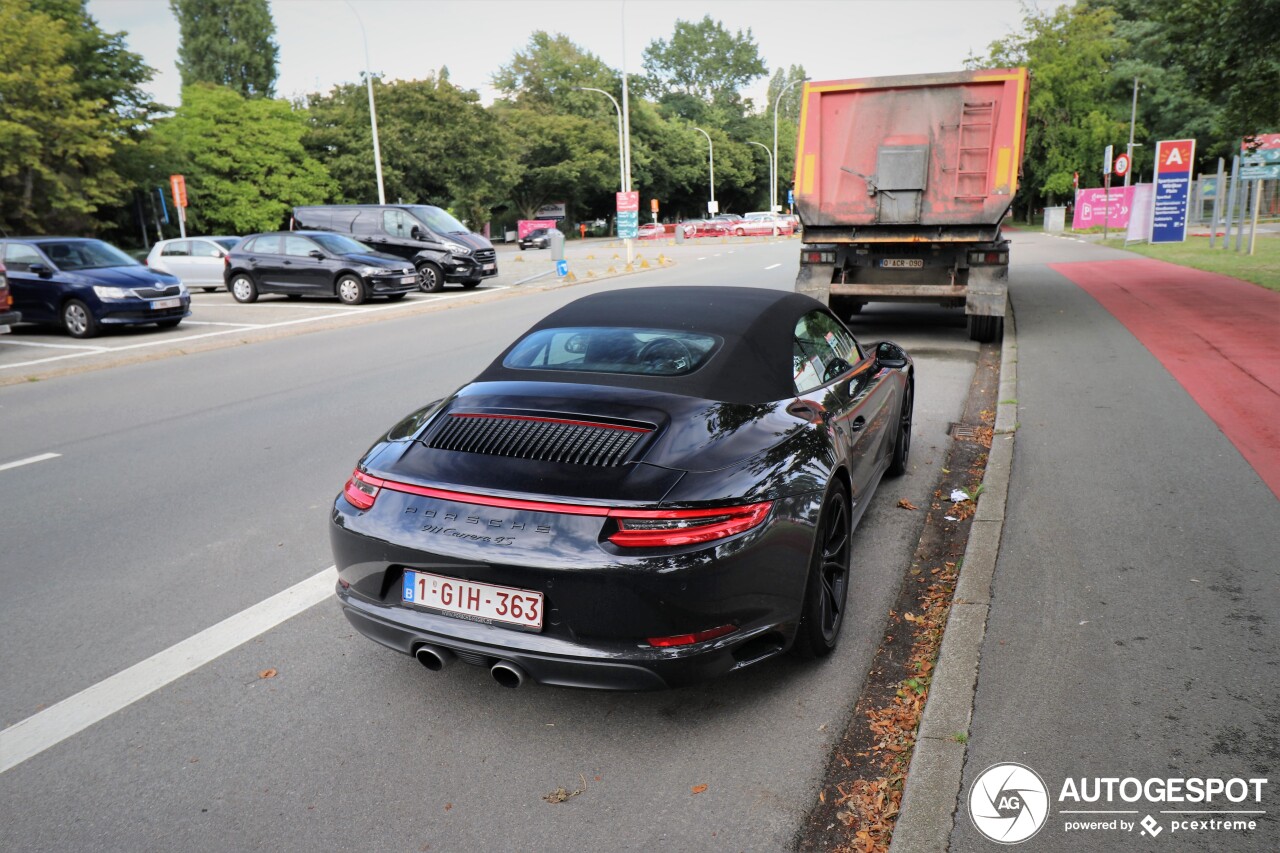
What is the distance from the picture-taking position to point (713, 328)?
13.2 feet

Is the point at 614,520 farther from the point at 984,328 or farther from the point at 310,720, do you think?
the point at 984,328

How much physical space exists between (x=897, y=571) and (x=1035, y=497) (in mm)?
1399

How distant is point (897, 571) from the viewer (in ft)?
15.1

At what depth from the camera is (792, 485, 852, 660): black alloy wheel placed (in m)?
3.49

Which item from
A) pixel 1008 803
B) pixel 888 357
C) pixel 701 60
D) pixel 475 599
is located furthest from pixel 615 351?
pixel 701 60

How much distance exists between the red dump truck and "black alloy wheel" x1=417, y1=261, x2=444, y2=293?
12.2 m

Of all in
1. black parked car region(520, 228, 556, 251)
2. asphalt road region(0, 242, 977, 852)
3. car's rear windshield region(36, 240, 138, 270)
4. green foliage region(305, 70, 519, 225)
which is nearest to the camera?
asphalt road region(0, 242, 977, 852)

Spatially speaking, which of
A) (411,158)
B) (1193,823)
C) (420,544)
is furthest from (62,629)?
(411,158)

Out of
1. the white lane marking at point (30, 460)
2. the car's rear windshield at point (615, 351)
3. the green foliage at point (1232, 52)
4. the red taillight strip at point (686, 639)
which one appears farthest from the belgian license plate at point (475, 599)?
the green foliage at point (1232, 52)

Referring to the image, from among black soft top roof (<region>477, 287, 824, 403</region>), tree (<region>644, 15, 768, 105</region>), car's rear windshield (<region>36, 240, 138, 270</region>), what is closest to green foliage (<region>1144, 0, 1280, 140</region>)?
black soft top roof (<region>477, 287, 824, 403</region>)

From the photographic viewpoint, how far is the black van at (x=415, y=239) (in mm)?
22297

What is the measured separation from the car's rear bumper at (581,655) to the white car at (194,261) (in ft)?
77.7

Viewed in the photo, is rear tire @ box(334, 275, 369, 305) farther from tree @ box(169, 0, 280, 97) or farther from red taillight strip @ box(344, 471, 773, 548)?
tree @ box(169, 0, 280, 97)

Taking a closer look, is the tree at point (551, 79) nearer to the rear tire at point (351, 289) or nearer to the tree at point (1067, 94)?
the tree at point (1067, 94)
